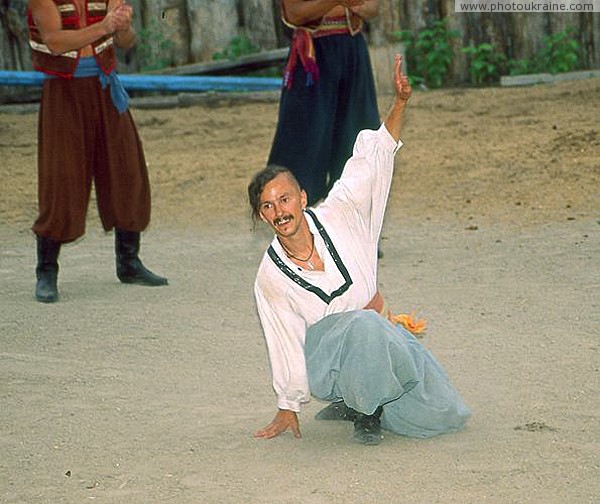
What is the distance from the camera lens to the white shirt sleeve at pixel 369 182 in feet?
14.5

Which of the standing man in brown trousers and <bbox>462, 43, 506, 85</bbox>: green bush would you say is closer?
the standing man in brown trousers

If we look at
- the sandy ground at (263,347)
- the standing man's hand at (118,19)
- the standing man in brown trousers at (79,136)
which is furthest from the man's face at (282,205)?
the standing man in brown trousers at (79,136)

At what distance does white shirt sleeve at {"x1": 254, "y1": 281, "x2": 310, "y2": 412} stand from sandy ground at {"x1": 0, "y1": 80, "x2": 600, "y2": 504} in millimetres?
185

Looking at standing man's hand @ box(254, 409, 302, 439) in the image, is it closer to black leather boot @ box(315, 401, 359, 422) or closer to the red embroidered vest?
black leather boot @ box(315, 401, 359, 422)

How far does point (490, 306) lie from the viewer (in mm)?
6047

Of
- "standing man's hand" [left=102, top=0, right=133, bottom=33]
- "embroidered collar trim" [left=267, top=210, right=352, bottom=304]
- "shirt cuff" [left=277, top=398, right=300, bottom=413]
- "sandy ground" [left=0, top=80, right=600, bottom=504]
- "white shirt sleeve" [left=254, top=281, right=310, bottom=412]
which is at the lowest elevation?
"sandy ground" [left=0, top=80, right=600, bottom=504]

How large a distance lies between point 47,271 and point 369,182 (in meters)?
2.61

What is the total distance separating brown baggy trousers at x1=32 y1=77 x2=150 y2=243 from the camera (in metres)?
6.48

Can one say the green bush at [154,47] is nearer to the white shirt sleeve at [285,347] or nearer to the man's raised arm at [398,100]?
the man's raised arm at [398,100]

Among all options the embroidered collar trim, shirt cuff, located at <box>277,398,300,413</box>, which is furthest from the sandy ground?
the embroidered collar trim

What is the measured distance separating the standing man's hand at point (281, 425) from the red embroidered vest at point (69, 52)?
105 inches

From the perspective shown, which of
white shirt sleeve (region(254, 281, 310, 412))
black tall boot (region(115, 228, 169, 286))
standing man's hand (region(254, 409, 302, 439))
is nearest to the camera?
white shirt sleeve (region(254, 281, 310, 412))

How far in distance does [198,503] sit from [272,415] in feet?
2.78

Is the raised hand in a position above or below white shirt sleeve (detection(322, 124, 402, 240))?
above
